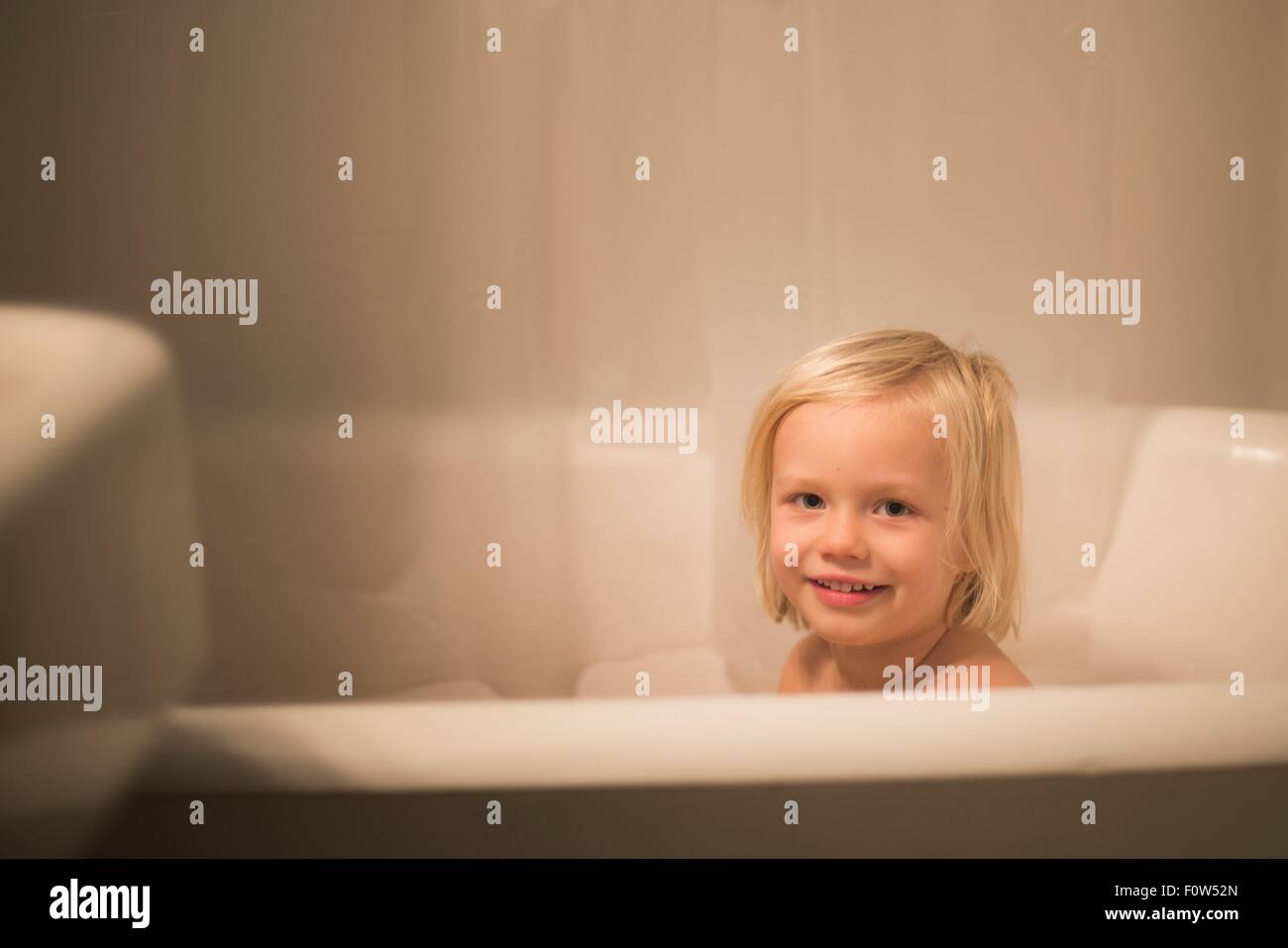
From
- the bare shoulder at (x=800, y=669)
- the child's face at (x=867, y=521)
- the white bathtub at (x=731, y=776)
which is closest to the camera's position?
the white bathtub at (x=731, y=776)

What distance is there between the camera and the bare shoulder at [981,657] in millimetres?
934

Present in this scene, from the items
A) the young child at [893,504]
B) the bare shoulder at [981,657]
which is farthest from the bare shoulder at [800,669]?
the bare shoulder at [981,657]

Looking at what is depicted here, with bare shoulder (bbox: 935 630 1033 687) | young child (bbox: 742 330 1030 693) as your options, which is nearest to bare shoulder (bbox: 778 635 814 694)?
young child (bbox: 742 330 1030 693)

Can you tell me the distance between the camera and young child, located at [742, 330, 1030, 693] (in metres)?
0.90

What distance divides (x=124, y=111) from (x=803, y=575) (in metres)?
0.84

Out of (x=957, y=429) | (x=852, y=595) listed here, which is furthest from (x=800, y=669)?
(x=957, y=429)

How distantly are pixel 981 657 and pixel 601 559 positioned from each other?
1.60 ft

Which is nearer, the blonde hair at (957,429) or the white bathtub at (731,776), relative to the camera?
the white bathtub at (731,776)

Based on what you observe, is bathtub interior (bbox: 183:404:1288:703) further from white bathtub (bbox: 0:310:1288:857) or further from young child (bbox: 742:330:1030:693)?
young child (bbox: 742:330:1030:693)

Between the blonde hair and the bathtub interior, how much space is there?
238 millimetres

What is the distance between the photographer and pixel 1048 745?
0.76 meters

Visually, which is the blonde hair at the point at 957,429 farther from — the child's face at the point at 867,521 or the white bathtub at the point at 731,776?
the white bathtub at the point at 731,776

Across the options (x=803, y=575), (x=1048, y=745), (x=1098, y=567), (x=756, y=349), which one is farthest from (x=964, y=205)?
(x=1048, y=745)
